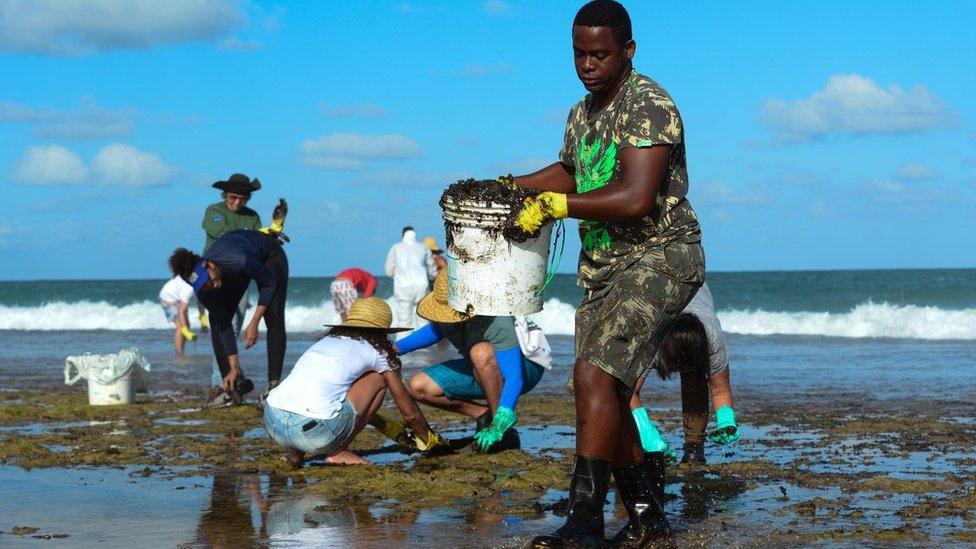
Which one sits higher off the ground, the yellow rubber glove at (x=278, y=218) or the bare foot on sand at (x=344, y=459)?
the yellow rubber glove at (x=278, y=218)

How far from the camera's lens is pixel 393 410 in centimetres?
1019

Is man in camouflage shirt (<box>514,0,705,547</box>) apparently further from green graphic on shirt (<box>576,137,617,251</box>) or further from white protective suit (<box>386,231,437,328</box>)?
white protective suit (<box>386,231,437,328</box>)

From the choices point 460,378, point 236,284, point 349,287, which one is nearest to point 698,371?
point 460,378

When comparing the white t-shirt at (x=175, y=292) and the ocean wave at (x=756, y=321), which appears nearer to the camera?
the white t-shirt at (x=175, y=292)

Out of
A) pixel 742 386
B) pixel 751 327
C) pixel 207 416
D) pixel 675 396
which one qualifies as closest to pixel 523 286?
pixel 207 416

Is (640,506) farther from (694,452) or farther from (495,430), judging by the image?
(495,430)

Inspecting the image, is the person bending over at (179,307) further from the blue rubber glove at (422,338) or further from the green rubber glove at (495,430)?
the green rubber glove at (495,430)

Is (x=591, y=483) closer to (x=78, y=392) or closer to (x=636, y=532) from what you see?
(x=636, y=532)

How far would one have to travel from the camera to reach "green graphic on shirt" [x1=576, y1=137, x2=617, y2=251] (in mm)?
4309

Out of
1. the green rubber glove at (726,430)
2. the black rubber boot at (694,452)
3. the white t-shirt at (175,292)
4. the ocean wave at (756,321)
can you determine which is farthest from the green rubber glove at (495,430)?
the ocean wave at (756,321)

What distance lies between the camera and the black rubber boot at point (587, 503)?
13.8 feet

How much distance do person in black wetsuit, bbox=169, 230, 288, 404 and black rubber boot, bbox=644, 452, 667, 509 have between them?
16.5 feet

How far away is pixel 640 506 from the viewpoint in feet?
15.4

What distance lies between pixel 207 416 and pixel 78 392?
125 inches
